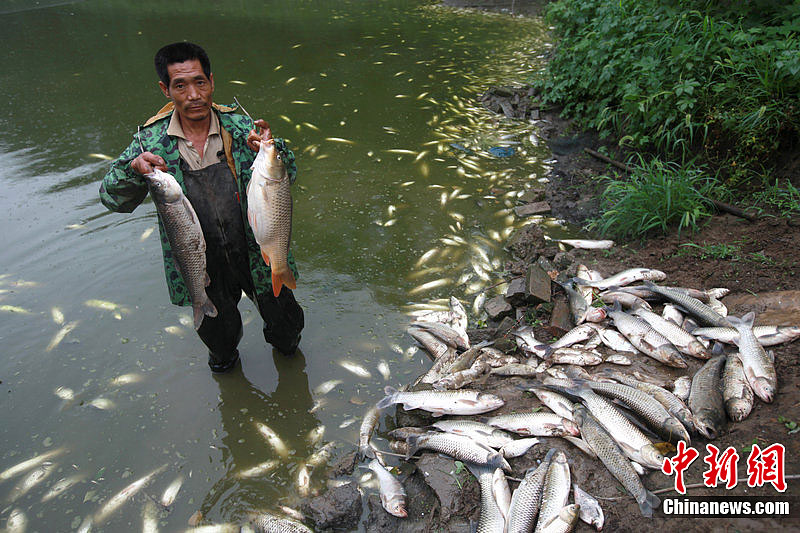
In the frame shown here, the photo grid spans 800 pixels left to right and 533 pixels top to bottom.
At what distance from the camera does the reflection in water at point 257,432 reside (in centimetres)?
331

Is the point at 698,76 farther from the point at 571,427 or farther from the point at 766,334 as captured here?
the point at 571,427

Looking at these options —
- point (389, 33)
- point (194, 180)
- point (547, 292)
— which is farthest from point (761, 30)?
point (389, 33)

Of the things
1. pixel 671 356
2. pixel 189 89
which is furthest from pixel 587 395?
pixel 189 89

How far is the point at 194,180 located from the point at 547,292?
10.4ft

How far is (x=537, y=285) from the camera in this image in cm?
459

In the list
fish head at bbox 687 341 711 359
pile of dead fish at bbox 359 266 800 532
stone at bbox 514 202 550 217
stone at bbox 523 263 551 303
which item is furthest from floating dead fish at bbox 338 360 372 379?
stone at bbox 514 202 550 217

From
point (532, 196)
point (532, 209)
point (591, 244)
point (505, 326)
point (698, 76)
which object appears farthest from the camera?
point (532, 196)

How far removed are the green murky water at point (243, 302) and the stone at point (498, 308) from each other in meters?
0.30

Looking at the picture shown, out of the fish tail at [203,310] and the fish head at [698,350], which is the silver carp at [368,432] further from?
the fish head at [698,350]

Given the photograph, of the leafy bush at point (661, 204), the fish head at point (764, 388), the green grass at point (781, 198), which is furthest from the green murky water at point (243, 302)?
the green grass at point (781, 198)

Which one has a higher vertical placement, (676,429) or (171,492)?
(676,429)

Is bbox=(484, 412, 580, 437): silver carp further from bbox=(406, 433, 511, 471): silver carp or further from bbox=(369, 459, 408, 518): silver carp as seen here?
bbox=(369, 459, 408, 518): silver carp

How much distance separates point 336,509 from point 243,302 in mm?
2530

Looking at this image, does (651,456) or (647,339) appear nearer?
(651,456)
